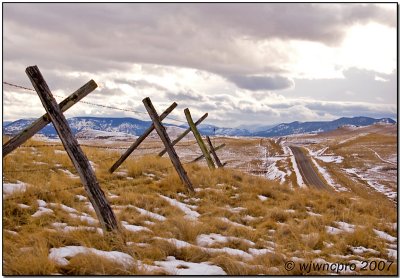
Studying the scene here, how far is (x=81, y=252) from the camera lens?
4617 millimetres

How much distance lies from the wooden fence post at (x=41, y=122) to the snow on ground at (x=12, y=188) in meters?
1.65

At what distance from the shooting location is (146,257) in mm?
4961

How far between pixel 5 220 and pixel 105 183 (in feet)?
12.8

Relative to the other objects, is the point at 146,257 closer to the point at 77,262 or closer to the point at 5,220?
the point at 77,262

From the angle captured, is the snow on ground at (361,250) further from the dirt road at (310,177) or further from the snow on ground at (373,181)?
the dirt road at (310,177)

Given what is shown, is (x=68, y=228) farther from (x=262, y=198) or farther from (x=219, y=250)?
(x=262, y=198)

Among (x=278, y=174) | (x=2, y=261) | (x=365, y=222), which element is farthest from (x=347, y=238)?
(x=278, y=174)

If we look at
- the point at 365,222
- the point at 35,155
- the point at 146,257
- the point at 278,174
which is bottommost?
the point at 278,174

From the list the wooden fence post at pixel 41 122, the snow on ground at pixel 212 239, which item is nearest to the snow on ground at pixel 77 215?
the wooden fence post at pixel 41 122

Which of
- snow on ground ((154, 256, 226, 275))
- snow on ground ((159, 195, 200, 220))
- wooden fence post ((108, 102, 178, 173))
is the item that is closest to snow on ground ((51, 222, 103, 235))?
snow on ground ((154, 256, 226, 275))

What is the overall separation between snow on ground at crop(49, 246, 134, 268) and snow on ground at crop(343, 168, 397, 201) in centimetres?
3454

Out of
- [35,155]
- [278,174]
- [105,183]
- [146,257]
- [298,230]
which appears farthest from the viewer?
[278,174]

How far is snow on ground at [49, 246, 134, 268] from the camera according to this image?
441cm

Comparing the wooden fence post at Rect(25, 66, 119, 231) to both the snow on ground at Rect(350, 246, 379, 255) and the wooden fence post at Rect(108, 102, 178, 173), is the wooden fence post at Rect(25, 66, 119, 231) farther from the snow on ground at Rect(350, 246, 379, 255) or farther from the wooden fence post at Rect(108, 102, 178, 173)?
Result: the wooden fence post at Rect(108, 102, 178, 173)
